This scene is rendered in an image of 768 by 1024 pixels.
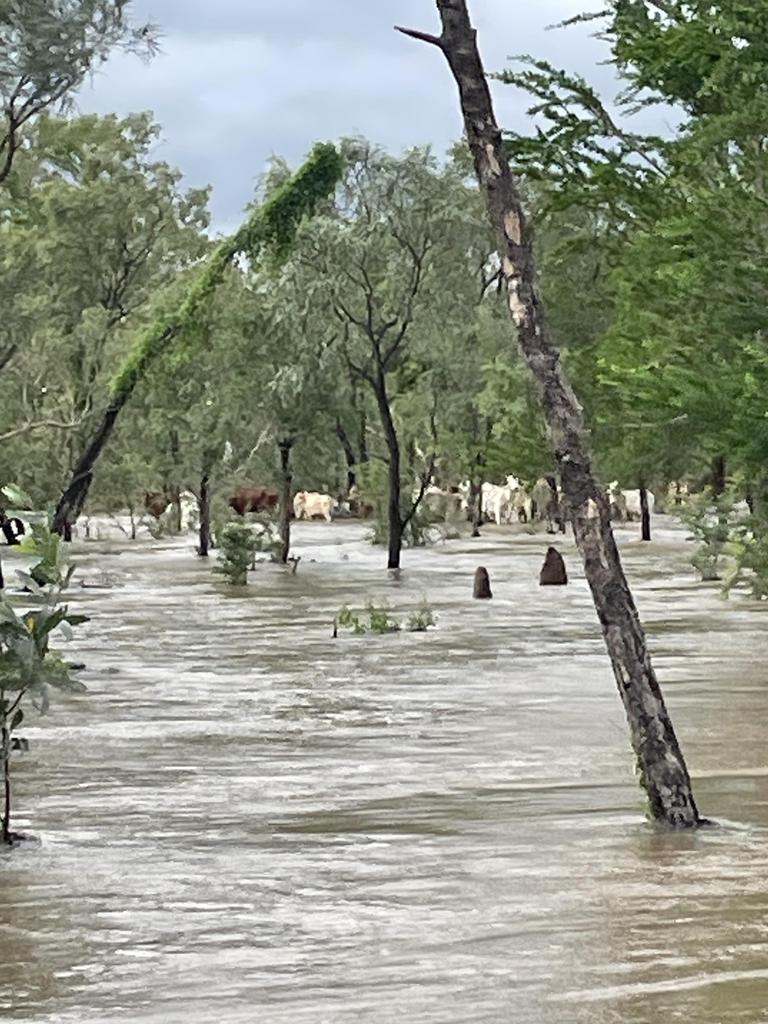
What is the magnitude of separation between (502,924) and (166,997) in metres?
1.54

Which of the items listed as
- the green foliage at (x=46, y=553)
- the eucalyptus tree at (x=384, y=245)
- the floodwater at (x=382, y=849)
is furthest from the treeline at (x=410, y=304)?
the green foliage at (x=46, y=553)

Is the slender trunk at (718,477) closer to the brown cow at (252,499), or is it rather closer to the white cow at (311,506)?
the brown cow at (252,499)

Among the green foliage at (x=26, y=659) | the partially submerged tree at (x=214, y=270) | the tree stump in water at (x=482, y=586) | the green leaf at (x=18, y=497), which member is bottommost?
the tree stump in water at (x=482, y=586)

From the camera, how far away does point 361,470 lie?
190 ft

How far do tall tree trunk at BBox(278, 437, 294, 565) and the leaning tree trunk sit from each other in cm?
3391

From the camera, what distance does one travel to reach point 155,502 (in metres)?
77.5

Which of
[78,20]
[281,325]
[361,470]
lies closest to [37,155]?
[281,325]

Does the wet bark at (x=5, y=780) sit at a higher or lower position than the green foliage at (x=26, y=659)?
lower

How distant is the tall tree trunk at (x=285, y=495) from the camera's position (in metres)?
44.2

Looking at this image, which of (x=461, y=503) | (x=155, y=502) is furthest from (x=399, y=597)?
(x=155, y=502)

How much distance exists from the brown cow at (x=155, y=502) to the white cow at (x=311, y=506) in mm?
4935

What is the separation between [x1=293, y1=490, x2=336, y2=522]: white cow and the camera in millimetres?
75062

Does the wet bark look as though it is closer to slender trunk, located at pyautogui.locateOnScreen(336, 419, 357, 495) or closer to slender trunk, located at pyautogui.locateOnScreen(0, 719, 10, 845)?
slender trunk, located at pyautogui.locateOnScreen(0, 719, 10, 845)

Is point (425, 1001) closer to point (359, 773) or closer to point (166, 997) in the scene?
point (166, 997)
